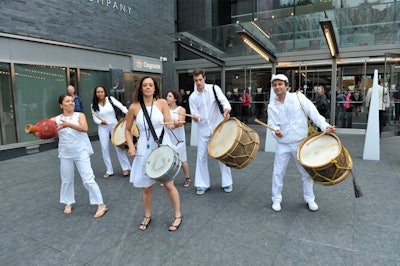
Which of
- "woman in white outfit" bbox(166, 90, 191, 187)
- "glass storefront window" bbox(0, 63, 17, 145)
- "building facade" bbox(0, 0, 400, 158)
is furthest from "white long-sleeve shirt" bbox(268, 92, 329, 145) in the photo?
"glass storefront window" bbox(0, 63, 17, 145)

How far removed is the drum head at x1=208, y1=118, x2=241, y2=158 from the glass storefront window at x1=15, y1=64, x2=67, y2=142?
643 centimetres

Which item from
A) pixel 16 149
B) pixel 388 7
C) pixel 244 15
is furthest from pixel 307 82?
pixel 16 149

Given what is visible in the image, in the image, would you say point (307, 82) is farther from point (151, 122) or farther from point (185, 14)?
point (151, 122)

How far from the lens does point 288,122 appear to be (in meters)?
3.75

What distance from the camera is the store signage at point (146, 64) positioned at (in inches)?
452

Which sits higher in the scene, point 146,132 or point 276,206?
point 146,132

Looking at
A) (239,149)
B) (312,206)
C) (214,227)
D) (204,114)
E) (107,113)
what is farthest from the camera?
(107,113)

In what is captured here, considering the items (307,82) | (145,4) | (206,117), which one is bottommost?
(206,117)

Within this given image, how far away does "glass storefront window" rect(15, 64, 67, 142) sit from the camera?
7992 mm

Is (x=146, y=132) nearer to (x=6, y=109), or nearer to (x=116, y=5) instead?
(x=6, y=109)

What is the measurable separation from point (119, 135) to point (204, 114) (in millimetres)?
1767

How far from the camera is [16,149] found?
7.80 meters

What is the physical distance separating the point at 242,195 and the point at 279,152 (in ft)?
3.35

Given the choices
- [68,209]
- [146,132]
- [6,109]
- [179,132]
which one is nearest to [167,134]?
[146,132]
